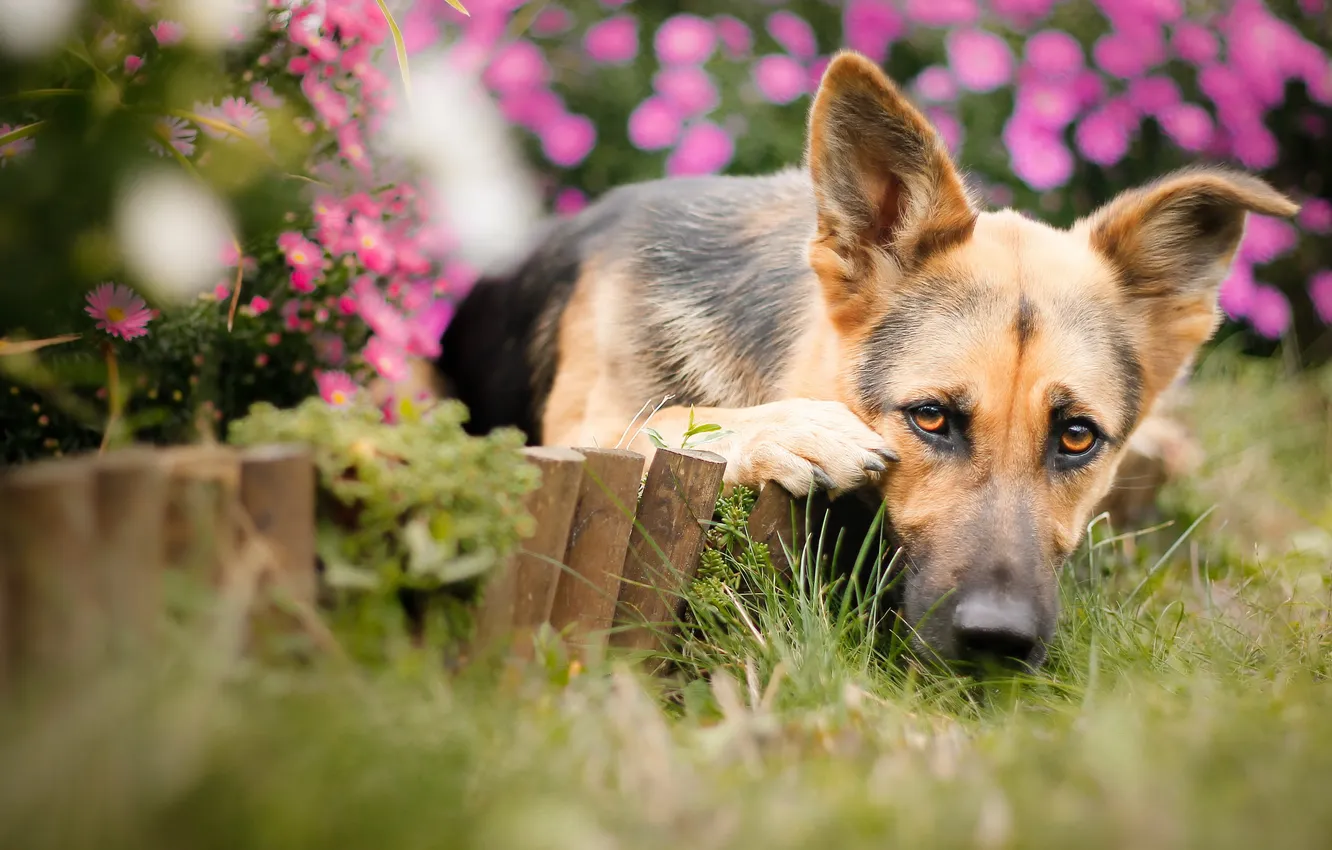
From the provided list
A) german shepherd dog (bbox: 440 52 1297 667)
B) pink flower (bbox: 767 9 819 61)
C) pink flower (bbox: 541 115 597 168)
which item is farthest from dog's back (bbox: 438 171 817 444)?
pink flower (bbox: 767 9 819 61)

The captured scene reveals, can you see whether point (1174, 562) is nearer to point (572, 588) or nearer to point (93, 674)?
point (572, 588)

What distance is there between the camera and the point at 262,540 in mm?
1787

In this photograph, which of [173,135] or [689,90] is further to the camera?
[689,90]

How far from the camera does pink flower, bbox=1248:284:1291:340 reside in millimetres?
6180

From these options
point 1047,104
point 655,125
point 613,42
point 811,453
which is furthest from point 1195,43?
point 811,453

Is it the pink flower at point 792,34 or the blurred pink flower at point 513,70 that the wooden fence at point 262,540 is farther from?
the pink flower at point 792,34

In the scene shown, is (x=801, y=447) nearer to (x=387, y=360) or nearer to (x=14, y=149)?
(x=387, y=360)

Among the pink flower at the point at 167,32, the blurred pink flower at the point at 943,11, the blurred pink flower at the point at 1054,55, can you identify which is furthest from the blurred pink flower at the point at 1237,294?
the pink flower at the point at 167,32

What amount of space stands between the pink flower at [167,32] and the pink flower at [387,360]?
4.60 ft

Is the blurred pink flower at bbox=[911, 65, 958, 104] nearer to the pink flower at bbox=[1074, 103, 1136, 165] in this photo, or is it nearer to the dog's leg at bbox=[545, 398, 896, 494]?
the pink flower at bbox=[1074, 103, 1136, 165]

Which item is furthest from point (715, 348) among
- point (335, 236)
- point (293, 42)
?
point (293, 42)

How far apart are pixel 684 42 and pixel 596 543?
4276 mm

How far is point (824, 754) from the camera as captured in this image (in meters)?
1.92

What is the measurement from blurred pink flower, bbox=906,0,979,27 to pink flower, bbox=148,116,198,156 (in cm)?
481
